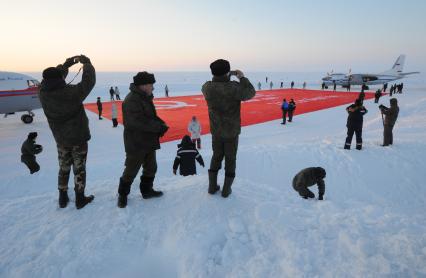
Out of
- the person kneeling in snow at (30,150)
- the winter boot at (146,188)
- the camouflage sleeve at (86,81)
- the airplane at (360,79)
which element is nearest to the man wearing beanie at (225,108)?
the winter boot at (146,188)

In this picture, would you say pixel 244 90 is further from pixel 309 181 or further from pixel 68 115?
pixel 309 181

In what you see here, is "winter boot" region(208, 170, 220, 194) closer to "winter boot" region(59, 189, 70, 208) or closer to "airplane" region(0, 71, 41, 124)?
"winter boot" region(59, 189, 70, 208)

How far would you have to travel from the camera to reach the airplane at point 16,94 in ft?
51.3

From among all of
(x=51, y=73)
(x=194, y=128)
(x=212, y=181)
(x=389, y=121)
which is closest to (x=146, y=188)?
(x=212, y=181)

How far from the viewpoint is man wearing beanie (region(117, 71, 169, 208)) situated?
10.8 feet

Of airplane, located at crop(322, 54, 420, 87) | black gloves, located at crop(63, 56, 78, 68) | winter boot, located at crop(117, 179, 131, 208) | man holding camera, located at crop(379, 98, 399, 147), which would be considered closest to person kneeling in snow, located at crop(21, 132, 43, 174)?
black gloves, located at crop(63, 56, 78, 68)

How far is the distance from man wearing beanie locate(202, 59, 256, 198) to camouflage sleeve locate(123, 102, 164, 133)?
0.80m

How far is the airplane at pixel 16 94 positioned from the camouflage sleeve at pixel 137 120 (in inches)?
609

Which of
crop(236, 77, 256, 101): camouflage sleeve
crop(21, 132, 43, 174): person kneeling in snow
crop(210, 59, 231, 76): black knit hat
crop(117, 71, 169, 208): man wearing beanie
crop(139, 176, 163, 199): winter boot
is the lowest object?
crop(21, 132, 43, 174): person kneeling in snow

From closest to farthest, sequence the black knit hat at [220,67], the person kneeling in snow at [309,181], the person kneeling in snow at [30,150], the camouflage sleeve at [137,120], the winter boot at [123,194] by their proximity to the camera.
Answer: the camouflage sleeve at [137,120] < the black knit hat at [220,67] < the winter boot at [123,194] < the person kneeling in snow at [309,181] < the person kneeling in snow at [30,150]

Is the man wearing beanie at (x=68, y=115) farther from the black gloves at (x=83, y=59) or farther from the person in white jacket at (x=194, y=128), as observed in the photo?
the person in white jacket at (x=194, y=128)

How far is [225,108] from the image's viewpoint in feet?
11.5

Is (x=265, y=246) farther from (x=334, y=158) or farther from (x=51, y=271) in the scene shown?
(x=334, y=158)

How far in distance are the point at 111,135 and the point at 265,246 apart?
1221 centimetres
